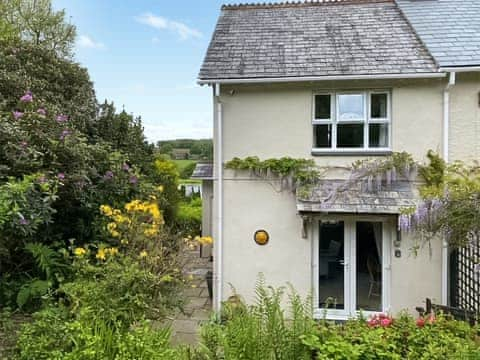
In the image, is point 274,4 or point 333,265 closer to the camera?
point 333,265

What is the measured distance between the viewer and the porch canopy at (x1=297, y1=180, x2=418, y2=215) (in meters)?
9.18

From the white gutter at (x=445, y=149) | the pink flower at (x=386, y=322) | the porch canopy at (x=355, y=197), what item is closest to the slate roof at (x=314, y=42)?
the white gutter at (x=445, y=149)

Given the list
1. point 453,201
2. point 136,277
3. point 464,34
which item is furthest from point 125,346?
point 464,34

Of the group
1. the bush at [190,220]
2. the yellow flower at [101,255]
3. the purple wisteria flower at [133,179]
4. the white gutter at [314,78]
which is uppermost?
the white gutter at [314,78]

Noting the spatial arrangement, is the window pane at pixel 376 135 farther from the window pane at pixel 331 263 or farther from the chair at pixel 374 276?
the chair at pixel 374 276

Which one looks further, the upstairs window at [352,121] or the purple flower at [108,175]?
the purple flower at [108,175]

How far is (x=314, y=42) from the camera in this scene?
11.0m

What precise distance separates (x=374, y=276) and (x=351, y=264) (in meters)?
0.72

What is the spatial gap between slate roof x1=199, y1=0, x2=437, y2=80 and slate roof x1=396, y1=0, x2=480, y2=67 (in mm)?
307

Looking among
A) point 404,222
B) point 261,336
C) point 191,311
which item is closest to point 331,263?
point 404,222

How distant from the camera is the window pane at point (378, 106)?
10008 millimetres

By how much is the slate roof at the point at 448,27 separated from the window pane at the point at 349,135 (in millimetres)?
2607

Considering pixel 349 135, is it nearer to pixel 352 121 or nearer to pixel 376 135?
pixel 352 121

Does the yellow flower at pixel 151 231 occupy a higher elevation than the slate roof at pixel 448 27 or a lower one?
lower
